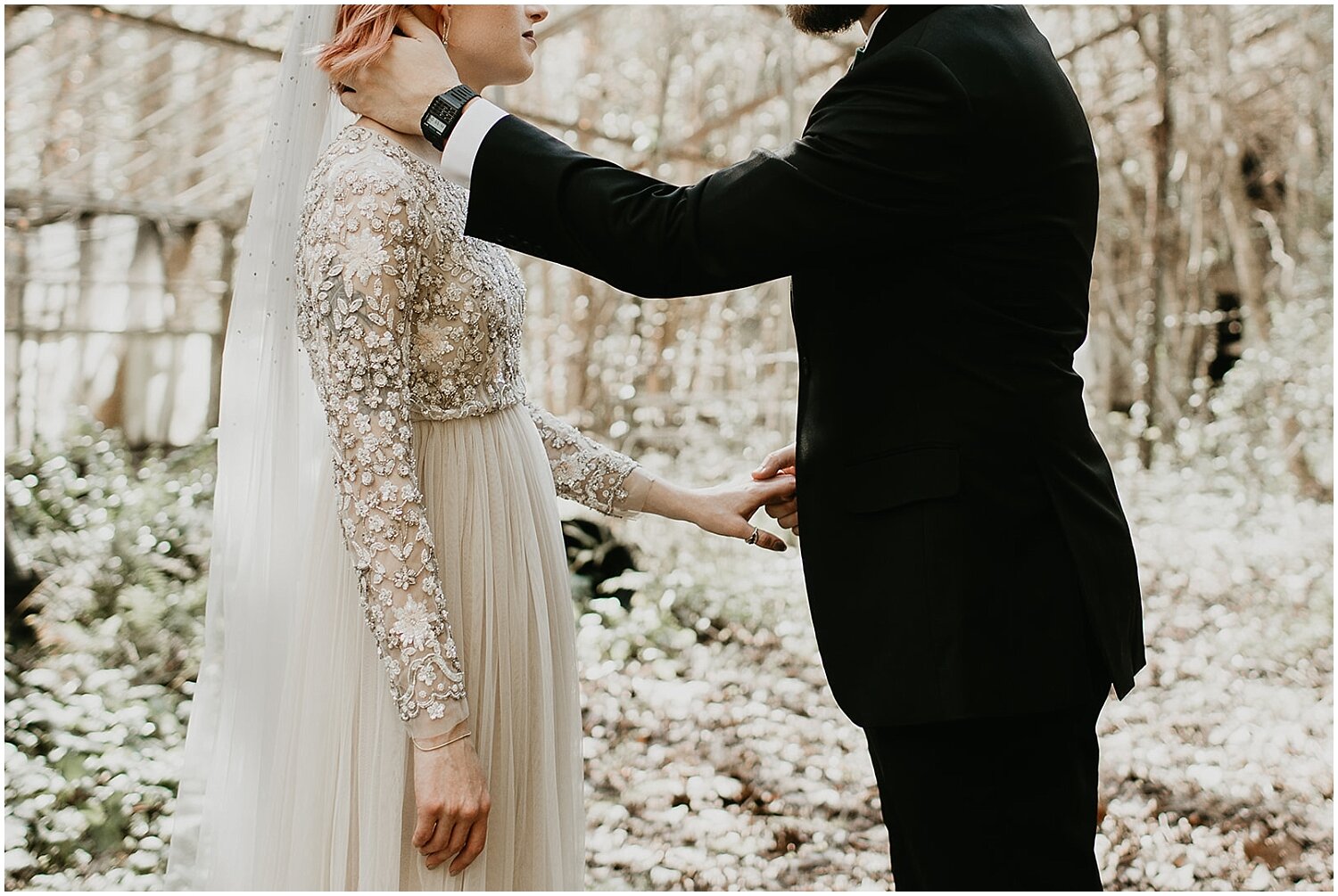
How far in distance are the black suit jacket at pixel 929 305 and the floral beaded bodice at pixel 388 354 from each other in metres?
0.13

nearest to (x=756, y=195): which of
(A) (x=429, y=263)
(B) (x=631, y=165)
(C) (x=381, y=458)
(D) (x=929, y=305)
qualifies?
(D) (x=929, y=305)

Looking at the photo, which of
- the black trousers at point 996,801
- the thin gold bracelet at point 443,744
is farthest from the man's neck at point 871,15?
the thin gold bracelet at point 443,744

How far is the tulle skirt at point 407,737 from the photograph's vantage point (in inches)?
62.1

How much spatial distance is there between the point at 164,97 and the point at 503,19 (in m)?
5.60

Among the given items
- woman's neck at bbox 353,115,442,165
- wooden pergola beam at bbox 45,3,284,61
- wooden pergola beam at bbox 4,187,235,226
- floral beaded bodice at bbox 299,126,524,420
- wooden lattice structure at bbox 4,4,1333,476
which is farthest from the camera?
wooden pergola beam at bbox 4,187,235,226

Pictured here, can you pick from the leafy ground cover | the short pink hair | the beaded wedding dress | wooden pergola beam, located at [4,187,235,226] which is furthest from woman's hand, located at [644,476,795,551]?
wooden pergola beam, located at [4,187,235,226]

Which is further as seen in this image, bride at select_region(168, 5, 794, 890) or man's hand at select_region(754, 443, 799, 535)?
man's hand at select_region(754, 443, 799, 535)

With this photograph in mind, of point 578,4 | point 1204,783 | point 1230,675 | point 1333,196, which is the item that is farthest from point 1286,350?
point 578,4

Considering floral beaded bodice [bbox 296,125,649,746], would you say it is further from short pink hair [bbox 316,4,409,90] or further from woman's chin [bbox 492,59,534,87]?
woman's chin [bbox 492,59,534,87]

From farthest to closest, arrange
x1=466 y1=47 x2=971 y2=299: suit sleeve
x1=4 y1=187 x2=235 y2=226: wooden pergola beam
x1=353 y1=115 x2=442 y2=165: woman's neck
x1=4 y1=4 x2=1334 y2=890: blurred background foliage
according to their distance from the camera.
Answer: x1=4 y1=187 x2=235 y2=226: wooden pergola beam < x1=4 y1=4 x2=1334 y2=890: blurred background foliage < x1=353 y1=115 x2=442 y2=165: woman's neck < x1=466 y1=47 x2=971 y2=299: suit sleeve

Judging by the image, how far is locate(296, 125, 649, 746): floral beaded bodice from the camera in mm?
1474

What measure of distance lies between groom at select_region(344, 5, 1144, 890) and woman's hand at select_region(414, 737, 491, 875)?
21.4 inches

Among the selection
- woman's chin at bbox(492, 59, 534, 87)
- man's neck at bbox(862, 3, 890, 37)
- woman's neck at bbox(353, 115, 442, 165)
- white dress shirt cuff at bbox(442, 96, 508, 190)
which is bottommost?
white dress shirt cuff at bbox(442, 96, 508, 190)

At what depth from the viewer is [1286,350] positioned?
7.05 meters
